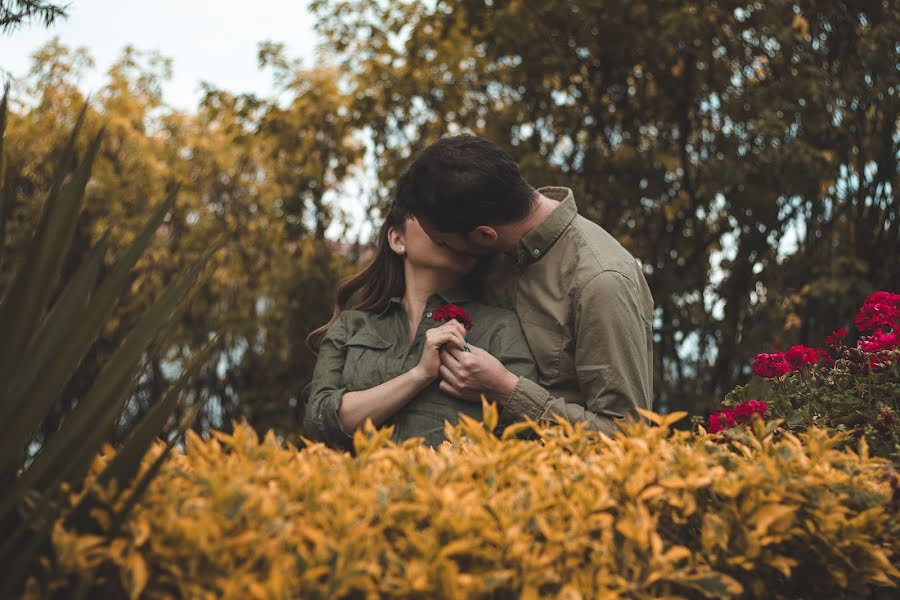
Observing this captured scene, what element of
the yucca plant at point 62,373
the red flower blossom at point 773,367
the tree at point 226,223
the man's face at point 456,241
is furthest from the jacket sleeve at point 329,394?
the tree at point 226,223

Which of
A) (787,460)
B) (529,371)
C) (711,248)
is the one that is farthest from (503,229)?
(711,248)

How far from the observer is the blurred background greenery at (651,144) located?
5785mm

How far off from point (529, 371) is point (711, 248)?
3967mm

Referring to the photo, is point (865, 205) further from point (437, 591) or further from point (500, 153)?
point (437, 591)

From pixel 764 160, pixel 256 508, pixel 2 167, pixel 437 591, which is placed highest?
pixel 764 160

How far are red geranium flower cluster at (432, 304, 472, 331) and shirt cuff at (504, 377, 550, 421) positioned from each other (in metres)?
0.31

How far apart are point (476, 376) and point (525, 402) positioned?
19cm

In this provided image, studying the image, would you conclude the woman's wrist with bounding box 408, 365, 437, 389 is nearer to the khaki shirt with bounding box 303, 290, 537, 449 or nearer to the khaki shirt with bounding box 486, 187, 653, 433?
the khaki shirt with bounding box 303, 290, 537, 449

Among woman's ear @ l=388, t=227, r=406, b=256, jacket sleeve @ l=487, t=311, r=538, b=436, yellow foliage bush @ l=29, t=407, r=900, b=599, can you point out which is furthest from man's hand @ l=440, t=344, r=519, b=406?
woman's ear @ l=388, t=227, r=406, b=256

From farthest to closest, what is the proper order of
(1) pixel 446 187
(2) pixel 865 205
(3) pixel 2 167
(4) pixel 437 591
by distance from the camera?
(2) pixel 865 205, (1) pixel 446 187, (3) pixel 2 167, (4) pixel 437 591

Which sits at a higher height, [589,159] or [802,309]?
[589,159]

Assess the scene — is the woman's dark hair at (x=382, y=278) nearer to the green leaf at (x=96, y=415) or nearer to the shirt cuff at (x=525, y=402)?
the shirt cuff at (x=525, y=402)

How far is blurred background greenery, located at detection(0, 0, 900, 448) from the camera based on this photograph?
5785mm

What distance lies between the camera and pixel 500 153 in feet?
10.1
